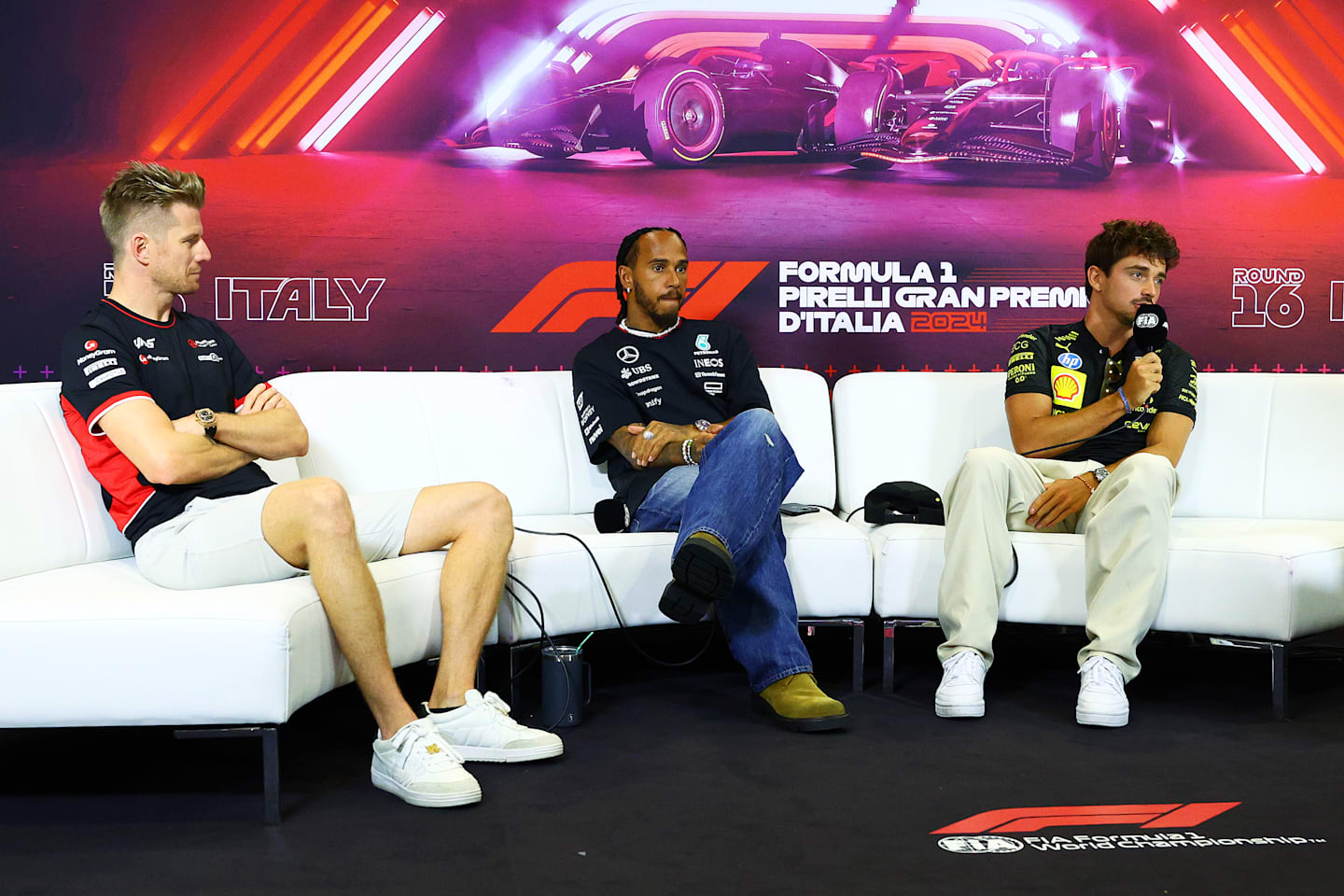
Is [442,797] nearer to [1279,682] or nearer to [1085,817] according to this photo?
[1085,817]

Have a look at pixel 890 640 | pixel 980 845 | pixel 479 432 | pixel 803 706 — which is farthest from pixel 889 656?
pixel 479 432

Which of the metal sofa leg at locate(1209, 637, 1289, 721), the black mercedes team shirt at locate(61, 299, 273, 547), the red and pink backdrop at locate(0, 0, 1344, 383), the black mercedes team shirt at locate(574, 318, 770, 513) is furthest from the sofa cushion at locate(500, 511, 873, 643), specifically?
the red and pink backdrop at locate(0, 0, 1344, 383)

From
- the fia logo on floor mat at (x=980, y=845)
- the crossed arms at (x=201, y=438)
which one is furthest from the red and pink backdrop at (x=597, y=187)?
the fia logo on floor mat at (x=980, y=845)

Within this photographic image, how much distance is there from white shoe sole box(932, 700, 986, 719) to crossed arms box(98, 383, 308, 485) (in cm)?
154

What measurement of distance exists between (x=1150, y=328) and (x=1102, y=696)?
40.4 inches

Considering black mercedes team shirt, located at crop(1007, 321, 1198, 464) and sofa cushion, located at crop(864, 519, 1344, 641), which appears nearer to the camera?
sofa cushion, located at crop(864, 519, 1344, 641)

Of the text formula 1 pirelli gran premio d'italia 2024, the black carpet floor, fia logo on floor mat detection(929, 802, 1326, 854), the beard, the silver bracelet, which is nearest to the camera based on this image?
the black carpet floor

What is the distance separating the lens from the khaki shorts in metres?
2.25

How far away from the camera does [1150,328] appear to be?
3.12 meters

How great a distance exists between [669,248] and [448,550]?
1.24 m

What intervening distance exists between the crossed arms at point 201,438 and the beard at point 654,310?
44.4 inches

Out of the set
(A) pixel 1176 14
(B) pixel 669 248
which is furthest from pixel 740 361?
(A) pixel 1176 14

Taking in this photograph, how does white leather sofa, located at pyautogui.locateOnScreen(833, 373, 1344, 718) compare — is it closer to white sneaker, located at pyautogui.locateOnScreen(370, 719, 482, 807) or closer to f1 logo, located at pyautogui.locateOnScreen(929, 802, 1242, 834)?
f1 logo, located at pyautogui.locateOnScreen(929, 802, 1242, 834)

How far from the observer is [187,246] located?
2482 millimetres
